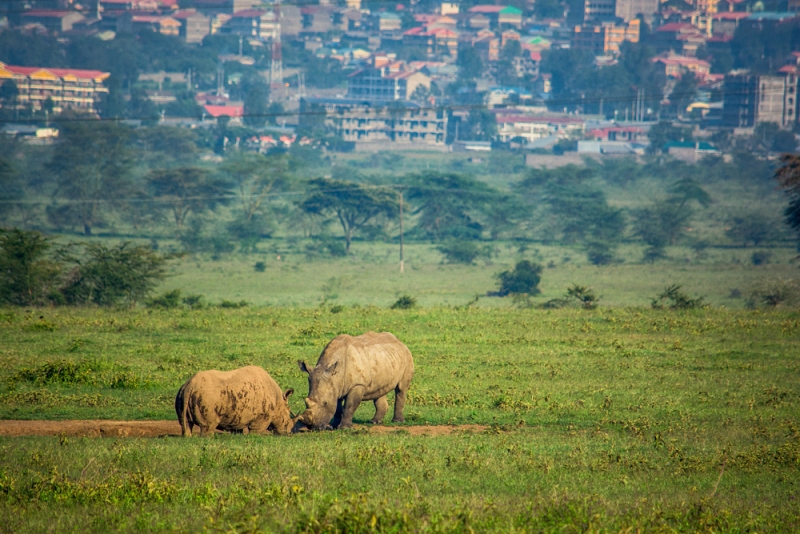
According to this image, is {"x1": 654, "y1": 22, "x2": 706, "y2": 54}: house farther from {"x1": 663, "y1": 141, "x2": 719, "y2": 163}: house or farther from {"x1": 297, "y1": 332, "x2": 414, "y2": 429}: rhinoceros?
{"x1": 297, "y1": 332, "x2": 414, "y2": 429}: rhinoceros

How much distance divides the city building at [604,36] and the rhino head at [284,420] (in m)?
179

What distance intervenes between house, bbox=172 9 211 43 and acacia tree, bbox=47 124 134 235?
118 metres

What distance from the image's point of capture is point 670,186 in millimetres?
97062

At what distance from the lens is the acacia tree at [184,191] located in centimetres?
6919

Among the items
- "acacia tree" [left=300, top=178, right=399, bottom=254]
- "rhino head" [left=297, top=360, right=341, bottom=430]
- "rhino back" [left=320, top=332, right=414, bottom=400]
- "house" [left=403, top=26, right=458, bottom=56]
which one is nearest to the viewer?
"rhino head" [left=297, top=360, right=341, bottom=430]

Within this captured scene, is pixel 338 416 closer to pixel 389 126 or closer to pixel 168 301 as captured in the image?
pixel 168 301

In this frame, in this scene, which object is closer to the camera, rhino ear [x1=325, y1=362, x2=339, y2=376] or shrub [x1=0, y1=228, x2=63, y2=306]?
rhino ear [x1=325, y1=362, x2=339, y2=376]

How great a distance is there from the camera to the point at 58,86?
138875 mm

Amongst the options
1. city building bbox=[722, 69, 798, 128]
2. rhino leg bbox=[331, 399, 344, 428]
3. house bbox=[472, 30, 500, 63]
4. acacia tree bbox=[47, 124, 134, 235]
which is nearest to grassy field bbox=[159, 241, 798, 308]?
acacia tree bbox=[47, 124, 134, 235]

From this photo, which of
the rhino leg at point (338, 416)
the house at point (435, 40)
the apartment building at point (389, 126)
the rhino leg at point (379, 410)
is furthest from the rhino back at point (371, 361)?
the house at point (435, 40)

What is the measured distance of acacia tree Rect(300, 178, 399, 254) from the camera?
6662 centimetres

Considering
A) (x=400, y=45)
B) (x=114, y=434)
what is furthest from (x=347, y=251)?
(x=400, y=45)

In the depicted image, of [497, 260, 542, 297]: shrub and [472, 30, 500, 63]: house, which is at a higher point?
[472, 30, 500, 63]: house

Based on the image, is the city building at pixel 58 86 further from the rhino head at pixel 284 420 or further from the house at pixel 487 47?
the rhino head at pixel 284 420
